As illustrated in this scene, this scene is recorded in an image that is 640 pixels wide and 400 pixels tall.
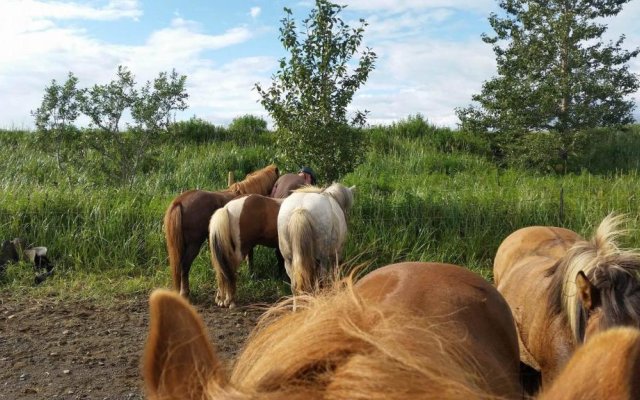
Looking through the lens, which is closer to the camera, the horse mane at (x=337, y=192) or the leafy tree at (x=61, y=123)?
the horse mane at (x=337, y=192)

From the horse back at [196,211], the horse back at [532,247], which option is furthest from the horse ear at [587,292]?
the horse back at [196,211]

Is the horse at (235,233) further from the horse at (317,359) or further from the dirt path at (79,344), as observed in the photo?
the horse at (317,359)

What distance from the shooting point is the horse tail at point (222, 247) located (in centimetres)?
602

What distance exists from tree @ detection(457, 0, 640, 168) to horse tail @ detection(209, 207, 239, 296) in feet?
35.6

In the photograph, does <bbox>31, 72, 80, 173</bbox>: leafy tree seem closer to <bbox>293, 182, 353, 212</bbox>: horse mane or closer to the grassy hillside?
the grassy hillside

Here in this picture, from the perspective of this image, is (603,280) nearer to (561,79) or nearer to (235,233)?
(235,233)

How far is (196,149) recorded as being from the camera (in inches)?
574

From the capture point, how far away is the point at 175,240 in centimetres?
636

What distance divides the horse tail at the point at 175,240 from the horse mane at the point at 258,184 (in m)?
1.13

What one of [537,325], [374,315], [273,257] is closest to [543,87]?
[273,257]

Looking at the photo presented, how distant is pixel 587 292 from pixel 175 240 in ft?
16.3

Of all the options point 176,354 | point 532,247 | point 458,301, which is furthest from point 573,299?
point 176,354

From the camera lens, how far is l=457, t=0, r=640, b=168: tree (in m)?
14.3

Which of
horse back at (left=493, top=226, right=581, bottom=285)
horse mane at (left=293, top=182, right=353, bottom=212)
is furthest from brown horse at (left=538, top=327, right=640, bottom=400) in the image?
horse mane at (left=293, top=182, right=353, bottom=212)
